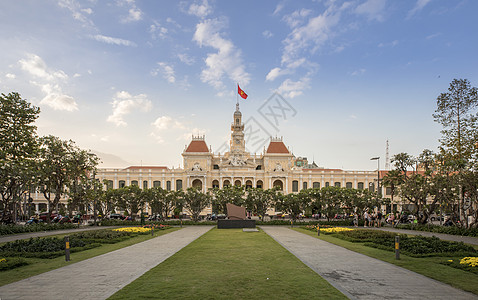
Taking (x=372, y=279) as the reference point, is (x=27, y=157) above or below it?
above

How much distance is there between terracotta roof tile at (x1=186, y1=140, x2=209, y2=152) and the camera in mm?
77062

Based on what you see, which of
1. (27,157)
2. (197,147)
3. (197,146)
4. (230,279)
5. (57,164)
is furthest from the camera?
(197,146)

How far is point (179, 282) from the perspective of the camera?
9.09 m

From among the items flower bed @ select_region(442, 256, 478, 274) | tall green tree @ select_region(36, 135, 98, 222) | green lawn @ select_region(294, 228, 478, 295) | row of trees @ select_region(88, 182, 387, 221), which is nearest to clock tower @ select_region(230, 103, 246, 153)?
row of trees @ select_region(88, 182, 387, 221)

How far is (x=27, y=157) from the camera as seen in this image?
91.2 ft

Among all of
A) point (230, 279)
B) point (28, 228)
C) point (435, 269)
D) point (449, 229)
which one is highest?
point (230, 279)

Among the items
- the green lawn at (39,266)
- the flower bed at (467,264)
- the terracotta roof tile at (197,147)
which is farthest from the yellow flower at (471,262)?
the terracotta roof tile at (197,147)

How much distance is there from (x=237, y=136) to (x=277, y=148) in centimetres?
958

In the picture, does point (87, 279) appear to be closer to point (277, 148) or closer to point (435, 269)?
point (435, 269)

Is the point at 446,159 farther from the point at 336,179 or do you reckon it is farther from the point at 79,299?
the point at 336,179

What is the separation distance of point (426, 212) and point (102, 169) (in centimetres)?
6205

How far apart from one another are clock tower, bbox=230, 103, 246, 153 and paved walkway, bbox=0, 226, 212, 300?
62070 millimetres

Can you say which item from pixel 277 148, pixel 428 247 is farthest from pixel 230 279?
pixel 277 148

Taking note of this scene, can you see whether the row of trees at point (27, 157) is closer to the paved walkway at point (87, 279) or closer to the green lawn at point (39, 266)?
the green lawn at point (39, 266)
